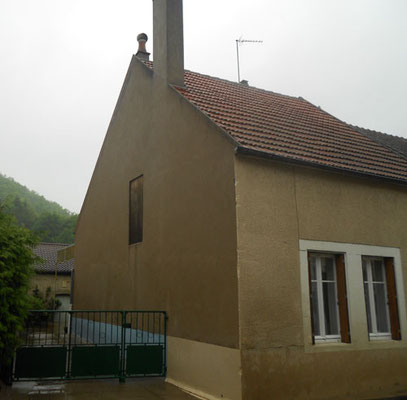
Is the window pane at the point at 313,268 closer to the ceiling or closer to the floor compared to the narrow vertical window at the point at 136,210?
closer to the floor

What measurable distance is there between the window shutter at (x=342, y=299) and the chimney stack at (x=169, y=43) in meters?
6.09

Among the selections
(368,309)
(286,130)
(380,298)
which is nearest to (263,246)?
(368,309)

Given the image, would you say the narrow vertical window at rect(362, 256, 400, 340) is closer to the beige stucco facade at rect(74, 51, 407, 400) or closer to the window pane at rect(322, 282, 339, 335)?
the beige stucco facade at rect(74, 51, 407, 400)

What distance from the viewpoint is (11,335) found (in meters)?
7.77

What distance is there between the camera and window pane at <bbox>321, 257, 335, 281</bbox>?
9.00 meters

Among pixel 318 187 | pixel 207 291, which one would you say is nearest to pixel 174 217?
pixel 207 291

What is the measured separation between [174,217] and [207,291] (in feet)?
7.61

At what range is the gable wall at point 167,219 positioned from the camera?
8.34 m

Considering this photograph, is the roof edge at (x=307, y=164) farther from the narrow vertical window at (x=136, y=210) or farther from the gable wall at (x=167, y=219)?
the narrow vertical window at (x=136, y=210)

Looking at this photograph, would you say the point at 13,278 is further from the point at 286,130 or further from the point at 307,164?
the point at 286,130

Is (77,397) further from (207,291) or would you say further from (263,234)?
(263,234)

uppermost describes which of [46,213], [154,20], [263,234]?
[46,213]

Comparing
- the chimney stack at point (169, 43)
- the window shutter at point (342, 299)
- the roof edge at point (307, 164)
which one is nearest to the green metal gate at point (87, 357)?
the window shutter at point (342, 299)

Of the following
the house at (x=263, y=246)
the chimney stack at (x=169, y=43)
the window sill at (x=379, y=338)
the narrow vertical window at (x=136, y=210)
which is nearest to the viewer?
the house at (x=263, y=246)
